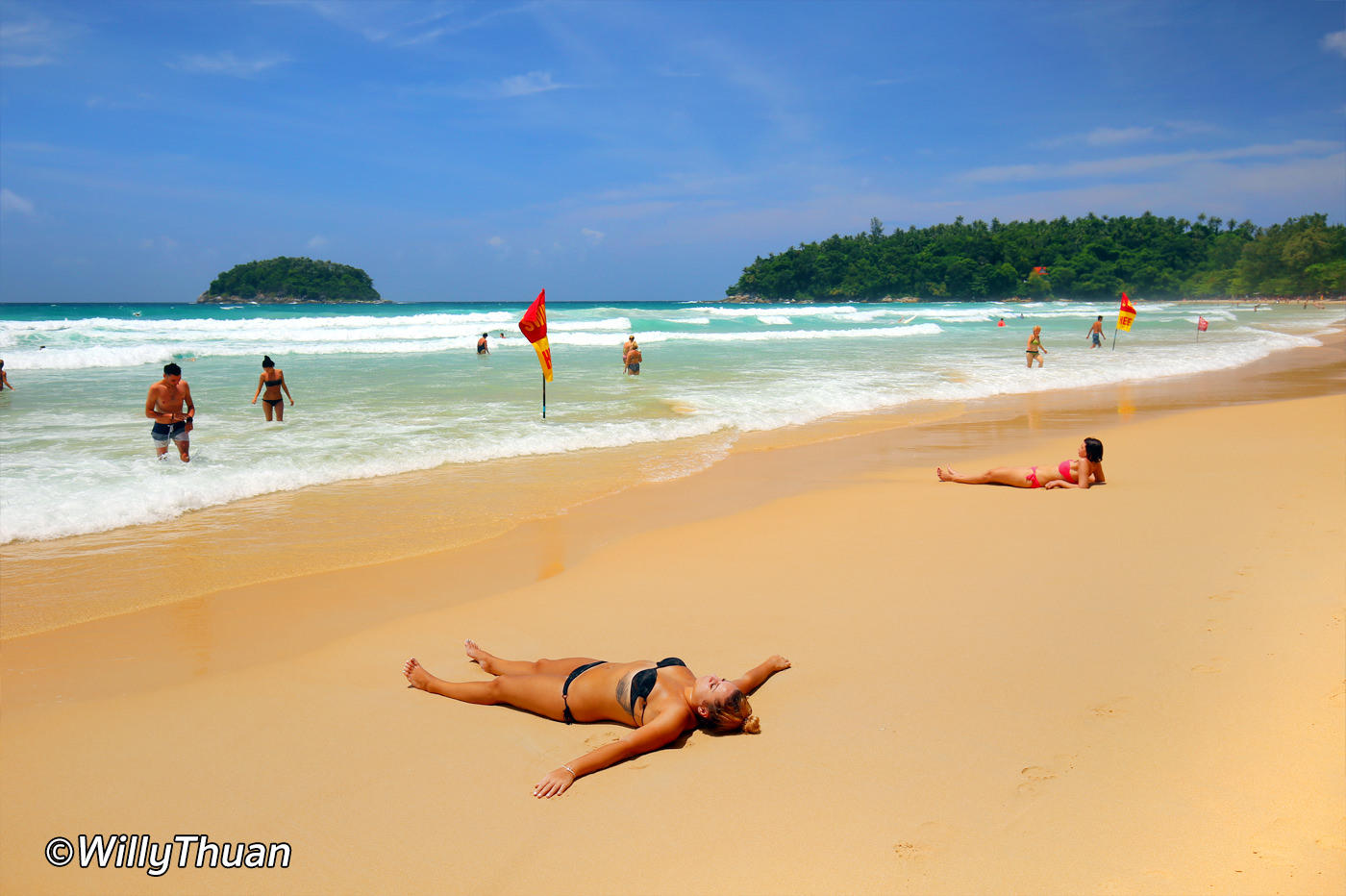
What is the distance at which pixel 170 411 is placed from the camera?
30.9 ft

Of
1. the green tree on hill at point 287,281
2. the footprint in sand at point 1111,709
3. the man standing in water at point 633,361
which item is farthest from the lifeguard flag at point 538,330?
the green tree on hill at point 287,281

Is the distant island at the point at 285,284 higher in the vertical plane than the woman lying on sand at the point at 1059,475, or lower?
higher

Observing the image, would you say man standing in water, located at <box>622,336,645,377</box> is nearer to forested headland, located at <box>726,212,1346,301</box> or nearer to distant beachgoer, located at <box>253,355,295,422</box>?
distant beachgoer, located at <box>253,355,295,422</box>

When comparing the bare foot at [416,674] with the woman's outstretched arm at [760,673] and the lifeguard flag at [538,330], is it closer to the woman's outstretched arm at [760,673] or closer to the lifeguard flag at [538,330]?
the woman's outstretched arm at [760,673]

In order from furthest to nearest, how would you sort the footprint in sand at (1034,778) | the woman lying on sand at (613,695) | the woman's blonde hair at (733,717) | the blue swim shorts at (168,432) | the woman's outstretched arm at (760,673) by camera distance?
the blue swim shorts at (168,432), the woman's outstretched arm at (760,673), the woman's blonde hair at (733,717), the woman lying on sand at (613,695), the footprint in sand at (1034,778)

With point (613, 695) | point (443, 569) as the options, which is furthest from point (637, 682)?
point (443, 569)

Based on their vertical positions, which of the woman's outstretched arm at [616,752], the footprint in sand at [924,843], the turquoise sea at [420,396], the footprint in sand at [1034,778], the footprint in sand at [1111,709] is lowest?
the footprint in sand at [924,843]

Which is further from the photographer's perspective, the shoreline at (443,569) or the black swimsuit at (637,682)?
the shoreline at (443,569)

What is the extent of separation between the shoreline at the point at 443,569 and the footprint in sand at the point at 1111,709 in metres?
3.62

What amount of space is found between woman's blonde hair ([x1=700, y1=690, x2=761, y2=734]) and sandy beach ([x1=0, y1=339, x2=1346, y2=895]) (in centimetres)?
8

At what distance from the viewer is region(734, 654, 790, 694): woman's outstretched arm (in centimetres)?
373

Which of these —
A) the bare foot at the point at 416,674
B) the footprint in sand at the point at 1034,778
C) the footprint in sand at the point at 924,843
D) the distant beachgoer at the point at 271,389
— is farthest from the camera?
the distant beachgoer at the point at 271,389

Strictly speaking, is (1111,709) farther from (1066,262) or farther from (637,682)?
(1066,262)

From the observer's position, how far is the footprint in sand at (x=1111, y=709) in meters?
3.41
